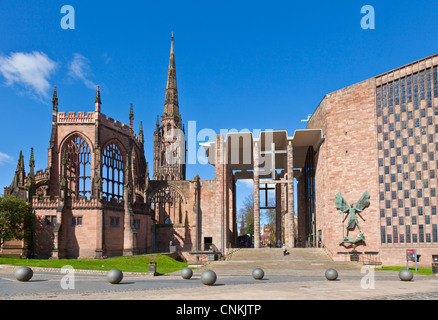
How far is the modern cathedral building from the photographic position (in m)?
41.3

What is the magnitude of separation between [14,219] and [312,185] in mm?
34882

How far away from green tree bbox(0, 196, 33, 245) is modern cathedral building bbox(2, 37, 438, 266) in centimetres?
92

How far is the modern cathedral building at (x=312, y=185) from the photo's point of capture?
41.3m

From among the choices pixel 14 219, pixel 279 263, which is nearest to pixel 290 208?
pixel 279 263

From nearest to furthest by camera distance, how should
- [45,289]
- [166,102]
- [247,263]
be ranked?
[45,289]
[247,263]
[166,102]

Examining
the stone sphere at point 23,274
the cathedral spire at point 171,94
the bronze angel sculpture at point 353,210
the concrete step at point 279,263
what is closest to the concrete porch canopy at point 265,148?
the bronze angel sculpture at point 353,210

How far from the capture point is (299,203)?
68625 mm

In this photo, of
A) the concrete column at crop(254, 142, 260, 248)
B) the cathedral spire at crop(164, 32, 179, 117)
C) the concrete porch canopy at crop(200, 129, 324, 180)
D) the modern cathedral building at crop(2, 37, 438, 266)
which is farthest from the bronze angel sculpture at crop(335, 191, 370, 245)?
the cathedral spire at crop(164, 32, 179, 117)
